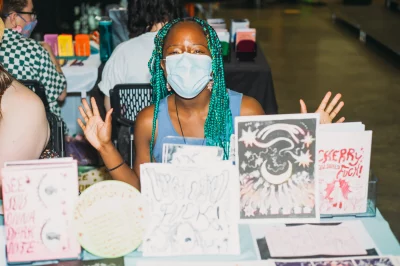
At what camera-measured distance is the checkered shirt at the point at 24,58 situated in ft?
11.7

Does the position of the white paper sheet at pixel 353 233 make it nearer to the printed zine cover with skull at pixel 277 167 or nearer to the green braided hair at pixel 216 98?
the printed zine cover with skull at pixel 277 167

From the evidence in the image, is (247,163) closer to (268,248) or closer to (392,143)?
(268,248)

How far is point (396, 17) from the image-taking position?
408 inches

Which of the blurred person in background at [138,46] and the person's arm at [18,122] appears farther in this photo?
the blurred person in background at [138,46]

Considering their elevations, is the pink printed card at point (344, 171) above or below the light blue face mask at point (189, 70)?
below

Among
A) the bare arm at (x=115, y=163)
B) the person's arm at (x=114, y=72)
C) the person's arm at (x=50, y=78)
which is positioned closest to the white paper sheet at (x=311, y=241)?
the bare arm at (x=115, y=163)

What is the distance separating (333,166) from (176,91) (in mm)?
655

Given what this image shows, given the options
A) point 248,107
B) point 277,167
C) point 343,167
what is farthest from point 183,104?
point 343,167

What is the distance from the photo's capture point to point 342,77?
7438mm

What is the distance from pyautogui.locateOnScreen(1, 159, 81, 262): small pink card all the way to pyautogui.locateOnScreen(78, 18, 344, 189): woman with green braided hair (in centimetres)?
31

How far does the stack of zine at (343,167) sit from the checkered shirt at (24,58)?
7.08 ft

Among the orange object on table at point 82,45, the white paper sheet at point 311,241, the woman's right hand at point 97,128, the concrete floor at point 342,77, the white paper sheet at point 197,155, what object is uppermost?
the woman's right hand at point 97,128

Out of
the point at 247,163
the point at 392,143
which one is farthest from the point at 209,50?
the point at 392,143

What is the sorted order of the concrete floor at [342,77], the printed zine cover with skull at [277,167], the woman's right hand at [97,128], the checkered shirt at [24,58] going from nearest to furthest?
the printed zine cover with skull at [277,167] < the woman's right hand at [97,128] < the checkered shirt at [24,58] < the concrete floor at [342,77]
